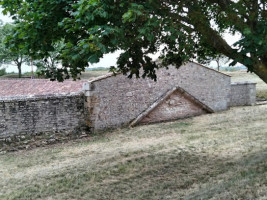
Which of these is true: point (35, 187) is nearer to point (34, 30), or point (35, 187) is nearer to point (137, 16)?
point (34, 30)

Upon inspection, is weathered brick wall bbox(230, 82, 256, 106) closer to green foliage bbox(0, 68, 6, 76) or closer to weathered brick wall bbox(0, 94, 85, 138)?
weathered brick wall bbox(0, 94, 85, 138)

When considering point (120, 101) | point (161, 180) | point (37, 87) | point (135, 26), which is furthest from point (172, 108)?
point (135, 26)

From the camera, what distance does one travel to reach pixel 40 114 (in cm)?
1314

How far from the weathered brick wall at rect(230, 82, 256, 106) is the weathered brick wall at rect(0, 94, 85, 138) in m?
11.7

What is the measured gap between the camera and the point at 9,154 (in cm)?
1158

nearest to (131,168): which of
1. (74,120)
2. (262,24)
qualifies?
(262,24)

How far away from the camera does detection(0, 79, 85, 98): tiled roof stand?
686 inches

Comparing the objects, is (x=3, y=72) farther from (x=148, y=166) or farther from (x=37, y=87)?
(x=148, y=166)

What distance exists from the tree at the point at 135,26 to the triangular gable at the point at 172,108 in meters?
8.29

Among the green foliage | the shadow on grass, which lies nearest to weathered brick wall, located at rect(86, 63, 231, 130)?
the shadow on grass

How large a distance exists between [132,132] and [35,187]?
284 inches

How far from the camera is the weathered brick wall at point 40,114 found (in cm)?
1246

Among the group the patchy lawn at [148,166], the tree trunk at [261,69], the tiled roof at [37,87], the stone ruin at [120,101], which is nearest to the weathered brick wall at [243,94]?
the stone ruin at [120,101]

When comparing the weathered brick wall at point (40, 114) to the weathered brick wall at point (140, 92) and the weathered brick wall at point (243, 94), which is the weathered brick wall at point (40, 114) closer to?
the weathered brick wall at point (140, 92)
